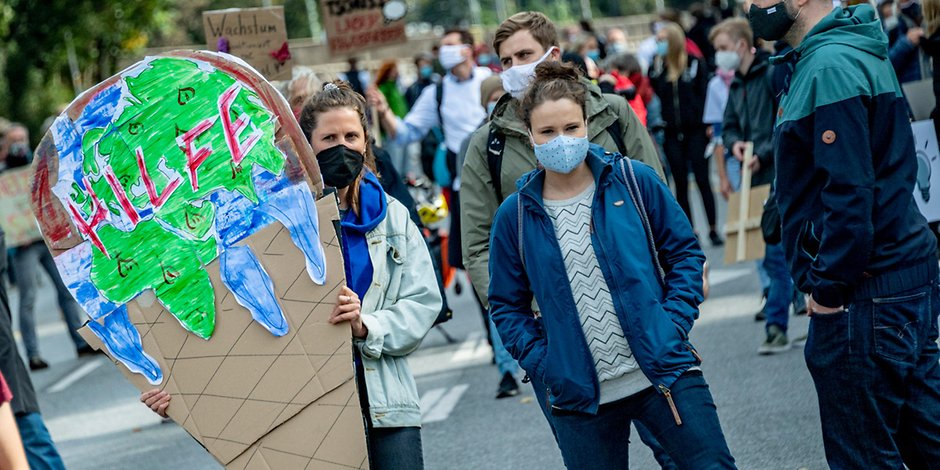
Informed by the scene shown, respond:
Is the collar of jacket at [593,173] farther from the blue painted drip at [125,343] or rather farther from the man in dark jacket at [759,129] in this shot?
the man in dark jacket at [759,129]

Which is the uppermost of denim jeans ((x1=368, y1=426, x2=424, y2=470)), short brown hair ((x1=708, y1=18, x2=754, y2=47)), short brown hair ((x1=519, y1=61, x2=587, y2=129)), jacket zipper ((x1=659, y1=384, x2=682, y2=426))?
short brown hair ((x1=519, y1=61, x2=587, y2=129))

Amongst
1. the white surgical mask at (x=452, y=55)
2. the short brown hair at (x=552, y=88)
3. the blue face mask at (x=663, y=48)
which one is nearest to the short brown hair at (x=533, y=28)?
the short brown hair at (x=552, y=88)

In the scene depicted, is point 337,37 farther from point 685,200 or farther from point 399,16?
point 685,200

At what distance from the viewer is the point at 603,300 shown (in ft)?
14.6

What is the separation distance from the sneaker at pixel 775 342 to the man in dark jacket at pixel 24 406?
4565mm

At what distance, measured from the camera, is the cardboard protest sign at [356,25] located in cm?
1289

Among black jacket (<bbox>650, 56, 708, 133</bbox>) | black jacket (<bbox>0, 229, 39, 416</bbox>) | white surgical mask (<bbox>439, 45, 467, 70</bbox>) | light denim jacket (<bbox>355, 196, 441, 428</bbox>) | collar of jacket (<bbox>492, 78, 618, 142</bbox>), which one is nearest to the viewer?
light denim jacket (<bbox>355, 196, 441, 428</bbox>)

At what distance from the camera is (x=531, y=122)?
4.73 meters

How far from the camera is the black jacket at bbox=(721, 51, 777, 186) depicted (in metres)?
9.27

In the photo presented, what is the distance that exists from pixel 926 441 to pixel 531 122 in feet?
5.28

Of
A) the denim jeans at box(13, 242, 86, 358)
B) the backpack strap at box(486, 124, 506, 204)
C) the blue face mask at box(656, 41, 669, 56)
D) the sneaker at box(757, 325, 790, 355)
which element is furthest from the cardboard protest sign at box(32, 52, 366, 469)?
the blue face mask at box(656, 41, 669, 56)

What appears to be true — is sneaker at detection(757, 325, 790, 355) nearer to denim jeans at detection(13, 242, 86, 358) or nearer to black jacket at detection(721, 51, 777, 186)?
black jacket at detection(721, 51, 777, 186)

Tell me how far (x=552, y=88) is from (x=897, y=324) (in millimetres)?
1292

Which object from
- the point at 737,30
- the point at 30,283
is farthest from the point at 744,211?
the point at 30,283
